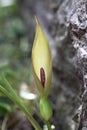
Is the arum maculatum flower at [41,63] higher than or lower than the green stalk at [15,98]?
higher

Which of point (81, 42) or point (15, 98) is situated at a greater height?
point (81, 42)

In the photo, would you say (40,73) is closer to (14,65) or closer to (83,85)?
(83,85)

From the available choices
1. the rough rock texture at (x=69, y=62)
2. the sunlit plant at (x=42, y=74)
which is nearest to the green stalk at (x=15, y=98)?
the sunlit plant at (x=42, y=74)

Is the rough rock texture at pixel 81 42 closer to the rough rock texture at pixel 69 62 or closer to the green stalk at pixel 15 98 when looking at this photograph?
the rough rock texture at pixel 69 62

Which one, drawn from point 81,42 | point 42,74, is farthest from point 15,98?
point 81,42

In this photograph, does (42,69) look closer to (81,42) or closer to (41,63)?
(41,63)

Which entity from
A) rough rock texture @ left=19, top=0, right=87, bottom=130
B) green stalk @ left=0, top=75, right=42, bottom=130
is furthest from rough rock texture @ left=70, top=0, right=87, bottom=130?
green stalk @ left=0, top=75, right=42, bottom=130
